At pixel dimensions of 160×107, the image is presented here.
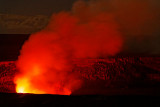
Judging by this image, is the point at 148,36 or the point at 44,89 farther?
the point at 148,36

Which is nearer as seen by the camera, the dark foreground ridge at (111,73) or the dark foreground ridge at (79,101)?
the dark foreground ridge at (79,101)

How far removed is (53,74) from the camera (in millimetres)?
7609

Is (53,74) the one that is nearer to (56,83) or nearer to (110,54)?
(56,83)

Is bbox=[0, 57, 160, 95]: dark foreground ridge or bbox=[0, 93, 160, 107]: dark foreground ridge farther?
bbox=[0, 57, 160, 95]: dark foreground ridge

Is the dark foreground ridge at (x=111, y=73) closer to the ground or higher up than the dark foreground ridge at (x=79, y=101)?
closer to the ground

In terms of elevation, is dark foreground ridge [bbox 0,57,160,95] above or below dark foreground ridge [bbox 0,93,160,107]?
below

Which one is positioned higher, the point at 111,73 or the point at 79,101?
the point at 79,101

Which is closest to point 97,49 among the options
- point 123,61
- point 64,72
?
point 123,61

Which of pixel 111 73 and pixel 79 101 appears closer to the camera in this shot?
pixel 79 101

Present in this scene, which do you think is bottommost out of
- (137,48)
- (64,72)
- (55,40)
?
(137,48)

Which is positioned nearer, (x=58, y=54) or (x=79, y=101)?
(x=79, y=101)

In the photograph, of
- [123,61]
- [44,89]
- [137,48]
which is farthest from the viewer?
[137,48]

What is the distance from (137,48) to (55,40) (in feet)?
17.1

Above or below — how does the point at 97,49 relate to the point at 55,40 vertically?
below
